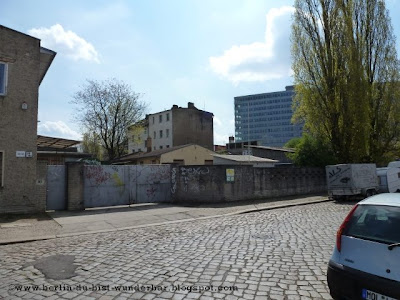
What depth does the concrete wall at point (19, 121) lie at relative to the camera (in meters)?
13.2

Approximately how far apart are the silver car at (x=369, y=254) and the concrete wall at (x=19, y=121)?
13.1m

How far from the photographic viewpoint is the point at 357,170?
63.5 ft

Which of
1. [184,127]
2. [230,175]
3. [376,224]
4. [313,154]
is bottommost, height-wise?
[376,224]

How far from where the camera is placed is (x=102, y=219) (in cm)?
1265

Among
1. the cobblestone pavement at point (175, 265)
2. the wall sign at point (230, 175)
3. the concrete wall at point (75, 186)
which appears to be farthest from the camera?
the wall sign at point (230, 175)

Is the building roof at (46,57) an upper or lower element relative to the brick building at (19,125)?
upper

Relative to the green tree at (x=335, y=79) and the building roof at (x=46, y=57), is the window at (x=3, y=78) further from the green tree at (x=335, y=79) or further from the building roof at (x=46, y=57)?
the green tree at (x=335, y=79)

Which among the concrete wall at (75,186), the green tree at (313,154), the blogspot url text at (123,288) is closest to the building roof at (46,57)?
the concrete wall at (75,186)

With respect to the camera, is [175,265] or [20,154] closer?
[175,265]

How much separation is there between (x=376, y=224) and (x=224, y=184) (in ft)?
46.4

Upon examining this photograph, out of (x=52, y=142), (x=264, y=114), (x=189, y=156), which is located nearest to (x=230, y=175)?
(x=52, y=142)

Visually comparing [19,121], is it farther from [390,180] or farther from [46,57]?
[390,180]

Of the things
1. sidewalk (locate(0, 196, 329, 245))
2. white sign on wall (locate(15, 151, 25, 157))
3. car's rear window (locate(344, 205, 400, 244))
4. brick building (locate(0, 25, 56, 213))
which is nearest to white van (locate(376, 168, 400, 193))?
sidewalk (locate(0, 196, 329, 245))

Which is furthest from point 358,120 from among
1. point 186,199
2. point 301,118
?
point 186,199
